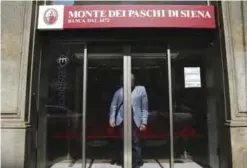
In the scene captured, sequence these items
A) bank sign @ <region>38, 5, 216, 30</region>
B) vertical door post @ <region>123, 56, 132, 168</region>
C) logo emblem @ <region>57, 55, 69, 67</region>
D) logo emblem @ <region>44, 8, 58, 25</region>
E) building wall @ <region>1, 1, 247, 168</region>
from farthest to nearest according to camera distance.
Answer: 1. logo emblem @ <region>57, 55, 69, 67</region>
2. vertical door post @ <region>123, 56, 132, 168</region>
3. logo emblem @ <region>44, 8, 58, 25</region>
4. bank sign @ <region>38, 5, 216, 30</region>
5. building wall @ <region>1, 1, 247, 168</region>

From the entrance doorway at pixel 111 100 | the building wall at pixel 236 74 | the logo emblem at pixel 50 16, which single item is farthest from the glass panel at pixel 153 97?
the logo emblem at pixel 50 16

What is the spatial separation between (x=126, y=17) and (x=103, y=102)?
1.85 metres

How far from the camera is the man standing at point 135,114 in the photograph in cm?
770

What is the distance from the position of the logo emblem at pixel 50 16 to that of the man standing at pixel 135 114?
194cm

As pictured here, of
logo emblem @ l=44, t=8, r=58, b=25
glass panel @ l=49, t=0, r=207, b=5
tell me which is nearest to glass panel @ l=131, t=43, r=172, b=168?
glass panel @ l=49, t=0, r=207, b=5

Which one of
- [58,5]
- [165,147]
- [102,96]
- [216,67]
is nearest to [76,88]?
[102,96]

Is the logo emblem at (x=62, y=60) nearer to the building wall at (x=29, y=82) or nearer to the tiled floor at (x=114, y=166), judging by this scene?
the building wall at (x=29, y=82)

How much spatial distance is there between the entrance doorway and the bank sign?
60cm

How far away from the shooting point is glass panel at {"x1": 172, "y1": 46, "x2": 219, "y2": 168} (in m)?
7.88

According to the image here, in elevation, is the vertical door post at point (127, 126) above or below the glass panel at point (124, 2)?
below

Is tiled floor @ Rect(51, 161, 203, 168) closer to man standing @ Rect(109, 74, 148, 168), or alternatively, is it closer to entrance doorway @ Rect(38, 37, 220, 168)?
entrance doorway @ Rect(38, 37, 220, 168)

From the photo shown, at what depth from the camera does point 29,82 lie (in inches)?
281

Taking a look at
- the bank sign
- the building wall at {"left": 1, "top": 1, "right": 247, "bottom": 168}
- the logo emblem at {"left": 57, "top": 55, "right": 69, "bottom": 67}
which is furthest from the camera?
the logo emblem at {"left": 57, "top": 55, "right": 69, "bottom": 67}

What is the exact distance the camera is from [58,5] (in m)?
7.64
